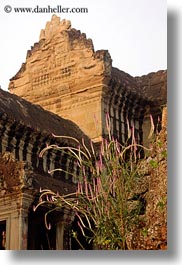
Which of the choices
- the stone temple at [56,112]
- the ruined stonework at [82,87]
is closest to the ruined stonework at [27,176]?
the stone temple at [56,112]

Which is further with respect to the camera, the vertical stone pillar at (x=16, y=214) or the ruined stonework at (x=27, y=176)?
the ruined stonework at (x=27, y=176)

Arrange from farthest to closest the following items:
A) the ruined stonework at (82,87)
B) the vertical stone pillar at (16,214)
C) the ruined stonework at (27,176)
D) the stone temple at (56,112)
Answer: the ruined stonework at (82,87), the stone temple at (56,112), the ruined stonework at (27,176), the vertical stone pillar at (16,214)

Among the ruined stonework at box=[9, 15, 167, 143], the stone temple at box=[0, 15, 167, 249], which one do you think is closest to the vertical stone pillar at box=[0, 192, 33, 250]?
the stone temple at box=[0, 15, 167, 249]

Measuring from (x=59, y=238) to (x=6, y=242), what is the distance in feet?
2.76

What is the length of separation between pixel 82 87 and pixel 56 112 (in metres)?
0.70

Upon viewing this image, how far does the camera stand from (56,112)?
45.3ft

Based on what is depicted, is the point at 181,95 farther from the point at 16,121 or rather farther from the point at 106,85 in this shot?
the point at 106,85

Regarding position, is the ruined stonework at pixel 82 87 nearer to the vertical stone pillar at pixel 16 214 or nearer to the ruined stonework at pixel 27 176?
the ruined stonework at pixel 27 176

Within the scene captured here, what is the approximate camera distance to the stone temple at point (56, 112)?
917 centimetres

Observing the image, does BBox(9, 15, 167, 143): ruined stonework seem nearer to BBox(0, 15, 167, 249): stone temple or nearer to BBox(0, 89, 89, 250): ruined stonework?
BBox(0, 15, 167, 249): stone temple

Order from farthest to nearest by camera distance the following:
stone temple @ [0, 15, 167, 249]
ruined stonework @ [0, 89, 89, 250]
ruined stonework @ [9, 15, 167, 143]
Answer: ruined stonework @ [9, 15, 167, 143]
stone temple @ [0, 15, 167, 249]
ruined stonework @ [0, 89, 89, 250]

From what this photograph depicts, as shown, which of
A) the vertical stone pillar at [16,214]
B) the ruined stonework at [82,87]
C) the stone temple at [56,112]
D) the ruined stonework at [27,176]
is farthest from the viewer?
the ruined stonework at [82,87]

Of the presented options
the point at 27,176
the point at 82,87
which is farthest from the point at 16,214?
the point at 82,87

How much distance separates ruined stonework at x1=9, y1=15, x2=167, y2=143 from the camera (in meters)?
12.7
